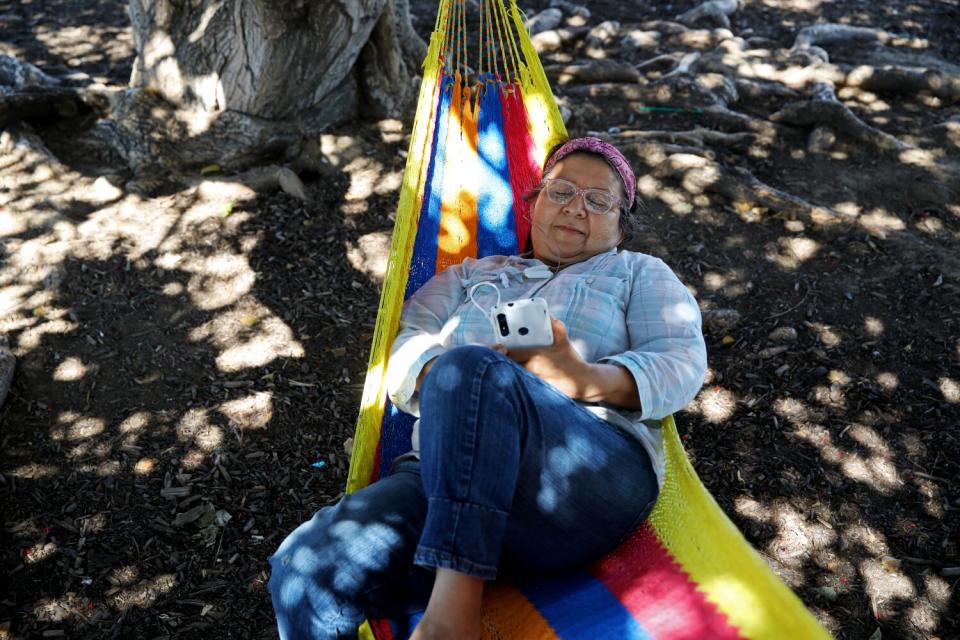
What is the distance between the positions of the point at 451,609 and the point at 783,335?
1.94 meters

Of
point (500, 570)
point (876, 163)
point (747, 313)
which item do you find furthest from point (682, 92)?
point (500, 570)

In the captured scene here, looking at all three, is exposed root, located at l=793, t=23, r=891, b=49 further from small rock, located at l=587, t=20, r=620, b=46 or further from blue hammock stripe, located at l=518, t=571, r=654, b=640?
blue hammock stripe, located at l=518, t=571, r=654, b=640

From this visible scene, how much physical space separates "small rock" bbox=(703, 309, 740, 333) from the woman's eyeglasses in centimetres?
119

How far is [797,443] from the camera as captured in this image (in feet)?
7.91

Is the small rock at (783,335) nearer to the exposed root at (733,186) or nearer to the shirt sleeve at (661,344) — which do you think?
the exposed root at (733,186)

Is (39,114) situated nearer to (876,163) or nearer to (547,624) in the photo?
(547,624)

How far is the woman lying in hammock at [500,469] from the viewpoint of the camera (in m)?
1.30

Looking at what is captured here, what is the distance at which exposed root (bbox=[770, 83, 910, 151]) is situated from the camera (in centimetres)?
388

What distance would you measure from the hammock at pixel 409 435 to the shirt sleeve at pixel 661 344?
148 mm

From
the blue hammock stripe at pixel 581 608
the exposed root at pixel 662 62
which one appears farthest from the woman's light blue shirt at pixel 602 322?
the exposed root at pixel 662 62

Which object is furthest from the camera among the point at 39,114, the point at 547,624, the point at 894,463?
the point at 39,114

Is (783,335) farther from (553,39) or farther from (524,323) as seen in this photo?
(553,39)

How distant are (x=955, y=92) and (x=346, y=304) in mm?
3767

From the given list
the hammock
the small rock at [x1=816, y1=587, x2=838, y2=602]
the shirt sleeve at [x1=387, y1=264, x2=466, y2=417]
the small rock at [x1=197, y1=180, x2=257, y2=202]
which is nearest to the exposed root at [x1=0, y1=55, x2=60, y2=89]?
the small rock at [x1=197, y1=180, x2=257, y2=202]
